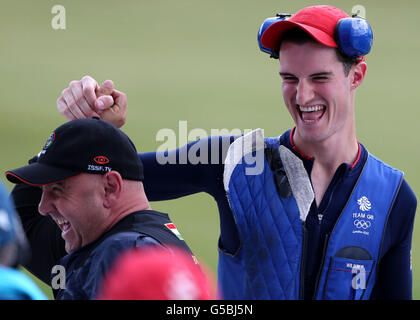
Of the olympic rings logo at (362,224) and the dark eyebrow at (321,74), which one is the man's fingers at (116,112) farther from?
the olympic rings logo at (362,224)

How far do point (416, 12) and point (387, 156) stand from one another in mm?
4027

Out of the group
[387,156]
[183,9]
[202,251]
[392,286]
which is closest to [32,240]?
[392,286]

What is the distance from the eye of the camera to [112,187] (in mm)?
2000

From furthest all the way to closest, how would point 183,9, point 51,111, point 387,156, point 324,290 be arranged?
1. point 183,9
2. point 51,111
3. point 387,156
4. point 324,290

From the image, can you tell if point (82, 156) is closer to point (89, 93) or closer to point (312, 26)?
point (89, 93)

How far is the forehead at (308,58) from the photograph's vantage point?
2.35 metres

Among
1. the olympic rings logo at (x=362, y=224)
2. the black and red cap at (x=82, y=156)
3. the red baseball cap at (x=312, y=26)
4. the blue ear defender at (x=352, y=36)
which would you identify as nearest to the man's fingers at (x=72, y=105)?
the black and red cap at (x=82, y=156)

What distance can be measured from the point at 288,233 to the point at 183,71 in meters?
6.66

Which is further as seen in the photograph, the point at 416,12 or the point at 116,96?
the point at 416,12

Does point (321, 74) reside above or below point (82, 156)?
above

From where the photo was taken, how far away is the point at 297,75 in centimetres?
237

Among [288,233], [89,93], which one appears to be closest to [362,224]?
[288,233]

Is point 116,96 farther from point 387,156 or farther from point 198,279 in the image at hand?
point 387,156

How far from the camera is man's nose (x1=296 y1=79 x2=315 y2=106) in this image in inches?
92.2
